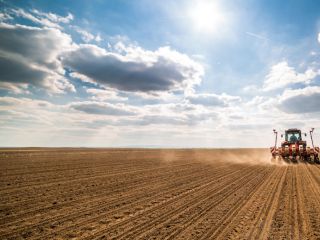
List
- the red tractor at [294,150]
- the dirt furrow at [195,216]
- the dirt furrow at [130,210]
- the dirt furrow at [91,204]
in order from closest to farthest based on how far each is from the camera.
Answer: the dirt furrow at [195,216]
the dirt furrow at [130,210]
the dirt furrow at [91,204]
the red tractor at [294,150]

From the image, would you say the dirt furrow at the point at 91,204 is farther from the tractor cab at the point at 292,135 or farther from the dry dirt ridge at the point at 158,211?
the tractor cab at the point at 292,135

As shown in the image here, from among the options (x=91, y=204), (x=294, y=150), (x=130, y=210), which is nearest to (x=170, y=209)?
(x=130, y=210)

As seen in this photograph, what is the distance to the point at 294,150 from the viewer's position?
985 inches

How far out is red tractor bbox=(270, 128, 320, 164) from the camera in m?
24.8

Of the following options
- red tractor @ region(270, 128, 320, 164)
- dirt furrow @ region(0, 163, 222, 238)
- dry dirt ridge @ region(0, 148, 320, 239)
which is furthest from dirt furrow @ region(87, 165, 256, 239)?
red tractor @ region(270, 128, 320, 164)

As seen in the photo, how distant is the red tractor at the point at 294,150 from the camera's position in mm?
24781

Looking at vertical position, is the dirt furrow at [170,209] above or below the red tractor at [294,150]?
below

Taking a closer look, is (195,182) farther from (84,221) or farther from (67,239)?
(67,239)

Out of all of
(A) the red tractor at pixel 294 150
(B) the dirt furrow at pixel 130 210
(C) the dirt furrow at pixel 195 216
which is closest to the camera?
(C) the dirt furrow at pixel 195 216

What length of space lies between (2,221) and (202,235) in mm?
4686

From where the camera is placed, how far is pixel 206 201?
27.9 feet

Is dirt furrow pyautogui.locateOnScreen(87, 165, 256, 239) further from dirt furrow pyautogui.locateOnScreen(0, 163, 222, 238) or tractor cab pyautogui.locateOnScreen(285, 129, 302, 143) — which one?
tractor cab pyautogui.locateOnScreen(285, 129, 302, 143)

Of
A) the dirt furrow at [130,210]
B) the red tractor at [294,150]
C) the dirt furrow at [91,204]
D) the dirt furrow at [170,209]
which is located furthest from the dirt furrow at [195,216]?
the red tractor at [294,150]

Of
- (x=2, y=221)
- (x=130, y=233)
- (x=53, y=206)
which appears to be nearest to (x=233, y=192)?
(x=130, y=233)
